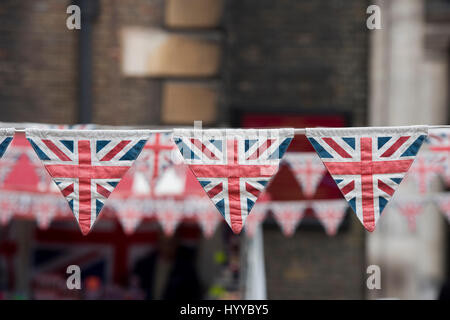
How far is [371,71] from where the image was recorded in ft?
28.3

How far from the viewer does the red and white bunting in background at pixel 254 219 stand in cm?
725

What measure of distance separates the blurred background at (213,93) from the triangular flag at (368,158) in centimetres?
402

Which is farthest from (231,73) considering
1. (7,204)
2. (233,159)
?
(233,159)

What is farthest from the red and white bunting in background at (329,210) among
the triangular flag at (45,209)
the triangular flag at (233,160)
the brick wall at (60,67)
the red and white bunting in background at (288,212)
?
the triangular flag at (233,160)

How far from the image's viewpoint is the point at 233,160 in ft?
14.7

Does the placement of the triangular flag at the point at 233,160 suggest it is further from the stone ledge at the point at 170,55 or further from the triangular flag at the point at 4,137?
the stone ledge at the point at 170,55

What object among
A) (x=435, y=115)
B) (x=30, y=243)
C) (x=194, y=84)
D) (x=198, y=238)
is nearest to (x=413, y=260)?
(x=435, y=115)

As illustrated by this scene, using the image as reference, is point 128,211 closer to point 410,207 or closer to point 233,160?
point 233,160

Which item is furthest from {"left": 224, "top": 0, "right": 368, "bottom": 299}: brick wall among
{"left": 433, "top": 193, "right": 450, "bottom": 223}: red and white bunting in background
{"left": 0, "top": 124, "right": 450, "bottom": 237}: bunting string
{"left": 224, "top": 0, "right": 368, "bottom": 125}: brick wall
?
{"left": 0, "top": 124, "right": 450, "bottom": 237}: bunting string

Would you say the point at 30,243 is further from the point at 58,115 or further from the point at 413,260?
the point at 413,260

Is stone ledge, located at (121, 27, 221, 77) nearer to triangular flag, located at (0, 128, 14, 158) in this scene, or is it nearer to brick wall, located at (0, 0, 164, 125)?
brick wall, located at (0, 0, 164, 125)

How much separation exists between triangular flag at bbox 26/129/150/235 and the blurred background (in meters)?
4.08

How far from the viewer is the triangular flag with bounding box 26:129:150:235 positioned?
4.53m

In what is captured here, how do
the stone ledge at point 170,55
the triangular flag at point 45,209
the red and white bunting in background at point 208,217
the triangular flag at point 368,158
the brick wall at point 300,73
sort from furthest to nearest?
the brick wall at point 300,73, the stone ledge at point 170,55, the red and white bunting in background at point 208,217, the triangular flag at point 45,209, the triangular flag at point 368,158
